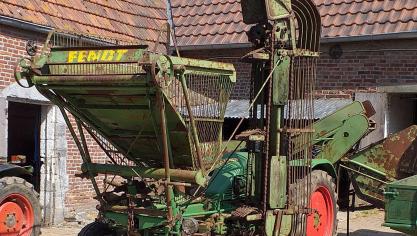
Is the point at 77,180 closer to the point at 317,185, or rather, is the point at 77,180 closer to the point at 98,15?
the point at 98,15

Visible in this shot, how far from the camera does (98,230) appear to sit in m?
6.92

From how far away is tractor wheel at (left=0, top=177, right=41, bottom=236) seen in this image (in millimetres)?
7422

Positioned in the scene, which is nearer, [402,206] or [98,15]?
[402,206]

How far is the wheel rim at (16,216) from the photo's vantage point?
7441 mm

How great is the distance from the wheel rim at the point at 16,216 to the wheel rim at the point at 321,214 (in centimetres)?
342

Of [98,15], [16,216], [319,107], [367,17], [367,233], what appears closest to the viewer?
[16,216]

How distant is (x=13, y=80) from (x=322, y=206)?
5288 mm

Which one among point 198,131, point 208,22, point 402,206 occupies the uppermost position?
point 208,22

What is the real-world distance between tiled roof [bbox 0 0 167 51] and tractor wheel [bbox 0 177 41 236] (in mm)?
3281

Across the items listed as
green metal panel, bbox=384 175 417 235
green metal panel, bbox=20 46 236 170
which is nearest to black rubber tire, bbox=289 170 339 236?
green metal panel, bbox=384 175 417 235

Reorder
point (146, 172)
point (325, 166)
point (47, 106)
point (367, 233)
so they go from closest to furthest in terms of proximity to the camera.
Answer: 1. point (146, 172)
2. point (325, 166)
3. point (367, 233)
4. point (47, 106)

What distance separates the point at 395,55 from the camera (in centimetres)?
1124

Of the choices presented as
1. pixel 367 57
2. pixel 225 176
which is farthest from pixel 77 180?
pixel 367 57

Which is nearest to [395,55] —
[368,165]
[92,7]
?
[368,165]
